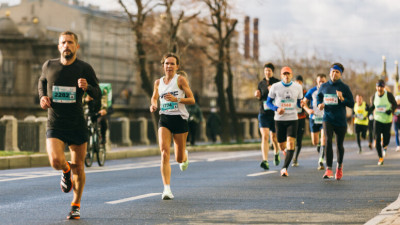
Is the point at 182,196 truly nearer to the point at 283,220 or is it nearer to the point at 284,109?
the point at 283,220

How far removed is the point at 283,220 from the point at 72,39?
9.40ft

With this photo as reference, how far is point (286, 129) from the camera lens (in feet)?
44.9

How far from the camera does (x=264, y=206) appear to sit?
29.9 feet

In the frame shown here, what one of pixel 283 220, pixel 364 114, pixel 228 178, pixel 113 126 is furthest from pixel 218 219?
pixel 113 126

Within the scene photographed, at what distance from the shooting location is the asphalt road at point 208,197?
8.07 m

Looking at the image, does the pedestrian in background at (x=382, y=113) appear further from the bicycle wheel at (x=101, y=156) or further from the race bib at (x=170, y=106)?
the race bib at (x=170, y=106)

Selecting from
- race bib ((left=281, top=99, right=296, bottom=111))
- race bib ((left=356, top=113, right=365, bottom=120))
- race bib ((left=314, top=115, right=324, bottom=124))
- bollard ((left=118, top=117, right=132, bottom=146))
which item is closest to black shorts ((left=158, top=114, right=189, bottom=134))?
race bib ((left=281, top=99, right=296, bottom=111))

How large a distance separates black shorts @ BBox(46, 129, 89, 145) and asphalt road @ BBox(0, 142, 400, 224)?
0.83 metres

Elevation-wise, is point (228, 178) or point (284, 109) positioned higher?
point (284, 109)

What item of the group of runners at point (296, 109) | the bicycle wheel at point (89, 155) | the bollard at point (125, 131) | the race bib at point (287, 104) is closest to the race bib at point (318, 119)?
the group of runners at point (296, 109)

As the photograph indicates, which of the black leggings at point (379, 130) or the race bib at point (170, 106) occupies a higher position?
the race bib at point (170, 106)

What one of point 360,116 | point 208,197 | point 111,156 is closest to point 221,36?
point 360,116

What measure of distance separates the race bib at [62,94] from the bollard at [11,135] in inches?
621

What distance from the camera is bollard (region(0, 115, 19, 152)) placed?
75.2ft
